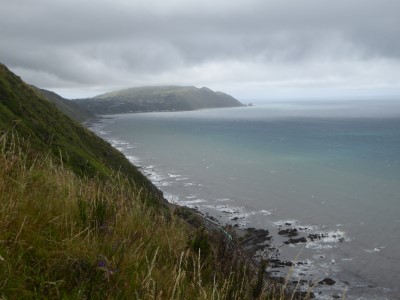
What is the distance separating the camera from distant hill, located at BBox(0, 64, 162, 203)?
29777 mm

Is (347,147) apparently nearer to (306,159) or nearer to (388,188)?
(306,159)

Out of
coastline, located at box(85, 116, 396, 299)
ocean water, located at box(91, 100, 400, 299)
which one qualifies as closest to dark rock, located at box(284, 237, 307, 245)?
coastline, located at box(85, 116, 396, 299)

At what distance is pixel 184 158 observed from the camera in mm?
100625

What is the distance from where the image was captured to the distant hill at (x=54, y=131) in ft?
97.7

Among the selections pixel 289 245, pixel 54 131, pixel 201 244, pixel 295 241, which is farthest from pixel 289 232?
pixel 201 244

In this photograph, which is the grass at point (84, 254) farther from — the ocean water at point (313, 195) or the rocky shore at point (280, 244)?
the rocky shore at point (280, 244)

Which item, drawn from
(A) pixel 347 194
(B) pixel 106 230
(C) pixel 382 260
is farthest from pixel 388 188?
(B) pixel 106 230

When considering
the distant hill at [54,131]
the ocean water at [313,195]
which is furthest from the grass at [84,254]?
the distant hill at [54,131]

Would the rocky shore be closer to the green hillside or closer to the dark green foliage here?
the dark green foliage

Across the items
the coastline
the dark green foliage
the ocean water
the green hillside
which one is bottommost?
the coastline

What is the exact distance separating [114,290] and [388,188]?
6696 cm

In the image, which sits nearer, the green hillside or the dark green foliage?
the green hillside

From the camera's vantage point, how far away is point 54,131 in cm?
2769

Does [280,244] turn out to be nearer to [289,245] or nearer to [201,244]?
[289,245]
